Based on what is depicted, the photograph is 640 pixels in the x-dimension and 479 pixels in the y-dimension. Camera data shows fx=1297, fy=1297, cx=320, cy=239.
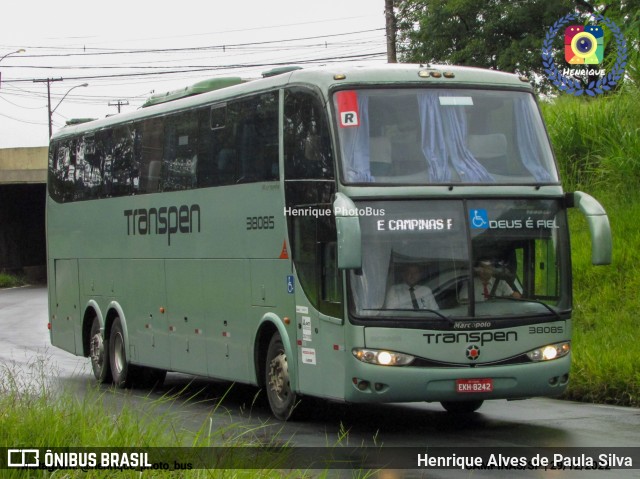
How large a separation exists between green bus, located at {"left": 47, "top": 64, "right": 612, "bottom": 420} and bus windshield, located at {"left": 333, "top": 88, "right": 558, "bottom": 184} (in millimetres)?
16

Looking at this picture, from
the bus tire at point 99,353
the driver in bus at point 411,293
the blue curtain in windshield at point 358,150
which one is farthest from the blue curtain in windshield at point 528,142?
the bus tire at point 99,353

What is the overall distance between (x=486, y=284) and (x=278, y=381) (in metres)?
2.76

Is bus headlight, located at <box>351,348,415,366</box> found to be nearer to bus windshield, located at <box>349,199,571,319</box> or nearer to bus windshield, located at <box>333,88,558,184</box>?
bus windshield, located at <box>349,199,571,319</box>

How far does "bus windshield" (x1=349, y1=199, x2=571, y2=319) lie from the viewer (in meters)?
12.2

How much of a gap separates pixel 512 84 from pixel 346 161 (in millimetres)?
2177

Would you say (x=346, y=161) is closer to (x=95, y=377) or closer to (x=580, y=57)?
(x=95, y=377)

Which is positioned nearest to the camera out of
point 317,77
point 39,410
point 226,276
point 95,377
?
point 39,410

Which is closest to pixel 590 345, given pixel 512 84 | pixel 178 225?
pixel 512 84

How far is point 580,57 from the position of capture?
1261 inches

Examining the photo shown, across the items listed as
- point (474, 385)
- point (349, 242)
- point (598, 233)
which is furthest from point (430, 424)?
point (349, 242)

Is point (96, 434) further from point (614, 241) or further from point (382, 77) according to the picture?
point (614, 241)

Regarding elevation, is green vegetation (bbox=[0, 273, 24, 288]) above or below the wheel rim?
below

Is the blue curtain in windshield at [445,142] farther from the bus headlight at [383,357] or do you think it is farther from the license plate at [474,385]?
the license plate at [474,385]

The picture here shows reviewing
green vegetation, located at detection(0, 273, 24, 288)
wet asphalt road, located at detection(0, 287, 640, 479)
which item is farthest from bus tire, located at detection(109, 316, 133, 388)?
green vegetation, located at detection(0, 273, 24, 288)
